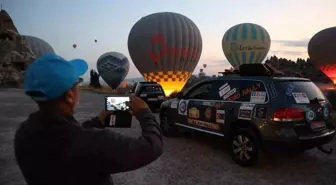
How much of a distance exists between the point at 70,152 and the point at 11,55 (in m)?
43.8

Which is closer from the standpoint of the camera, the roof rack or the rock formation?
the roof rack

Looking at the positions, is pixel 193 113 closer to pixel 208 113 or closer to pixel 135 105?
pixel 208 113

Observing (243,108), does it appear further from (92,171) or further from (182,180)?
(92,171)

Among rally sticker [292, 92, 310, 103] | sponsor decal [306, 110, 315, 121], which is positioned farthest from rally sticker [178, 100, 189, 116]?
sponsor decal [306, 110, 315, 121]

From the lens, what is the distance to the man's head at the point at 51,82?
1343 millimetres

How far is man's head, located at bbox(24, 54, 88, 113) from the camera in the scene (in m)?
1.34

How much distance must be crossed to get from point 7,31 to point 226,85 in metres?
42.6

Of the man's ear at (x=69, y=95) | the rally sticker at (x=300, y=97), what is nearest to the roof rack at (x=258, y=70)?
the rally sticker at (x=300, y=97)

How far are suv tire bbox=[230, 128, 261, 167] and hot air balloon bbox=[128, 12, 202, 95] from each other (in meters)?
18.4

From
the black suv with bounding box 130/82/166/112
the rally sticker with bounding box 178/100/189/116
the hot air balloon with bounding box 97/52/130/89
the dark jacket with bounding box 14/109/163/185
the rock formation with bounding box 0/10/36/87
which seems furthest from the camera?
the hot air balloon with bounding box 97/52/130/89

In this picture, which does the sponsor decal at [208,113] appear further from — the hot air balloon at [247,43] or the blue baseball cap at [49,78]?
the hot air balloon at [247,43]

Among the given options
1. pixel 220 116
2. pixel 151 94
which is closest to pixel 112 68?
pixel 151 94

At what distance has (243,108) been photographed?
18.4 ft

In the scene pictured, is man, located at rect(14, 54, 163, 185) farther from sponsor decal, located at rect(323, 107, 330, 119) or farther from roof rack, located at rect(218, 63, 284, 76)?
sponsor decal, located at rect(323, 107, 330, 119)
